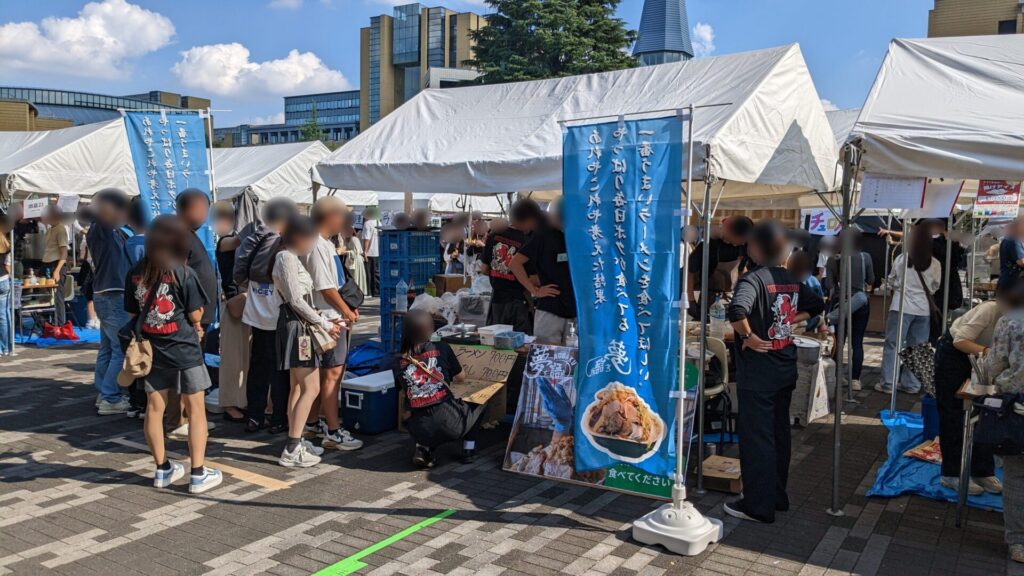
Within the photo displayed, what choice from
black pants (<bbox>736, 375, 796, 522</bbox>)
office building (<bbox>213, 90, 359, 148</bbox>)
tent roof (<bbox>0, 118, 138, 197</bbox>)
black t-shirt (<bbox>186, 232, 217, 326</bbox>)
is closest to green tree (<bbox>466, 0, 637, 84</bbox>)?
tent roof (<bbox>0, 118, 138, 197</bbox>)

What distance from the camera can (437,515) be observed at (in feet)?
15.6

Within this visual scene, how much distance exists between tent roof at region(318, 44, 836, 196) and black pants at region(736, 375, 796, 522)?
5.22 feet

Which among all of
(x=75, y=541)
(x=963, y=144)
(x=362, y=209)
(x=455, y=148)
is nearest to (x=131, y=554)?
(x=75, y=541)

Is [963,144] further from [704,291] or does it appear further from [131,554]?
[131,554]

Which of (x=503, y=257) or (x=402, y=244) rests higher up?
(x=402, y=244)

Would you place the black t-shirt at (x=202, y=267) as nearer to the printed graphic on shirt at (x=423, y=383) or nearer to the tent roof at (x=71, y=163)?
the printed graphic on shirt at (x=423, y=383)

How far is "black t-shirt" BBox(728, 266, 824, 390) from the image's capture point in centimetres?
454

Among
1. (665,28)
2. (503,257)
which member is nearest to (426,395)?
(503,257)

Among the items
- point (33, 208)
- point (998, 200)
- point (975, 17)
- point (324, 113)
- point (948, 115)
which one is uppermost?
point (324, 113)

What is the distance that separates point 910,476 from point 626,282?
2.79m

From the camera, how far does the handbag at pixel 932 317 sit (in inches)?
321

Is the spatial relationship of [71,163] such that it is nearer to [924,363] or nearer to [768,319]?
[768,319]

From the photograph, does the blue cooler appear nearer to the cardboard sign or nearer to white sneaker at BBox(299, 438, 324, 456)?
white sneaker at BBox(299, 438, 324, 456)

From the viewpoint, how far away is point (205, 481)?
201 inches
